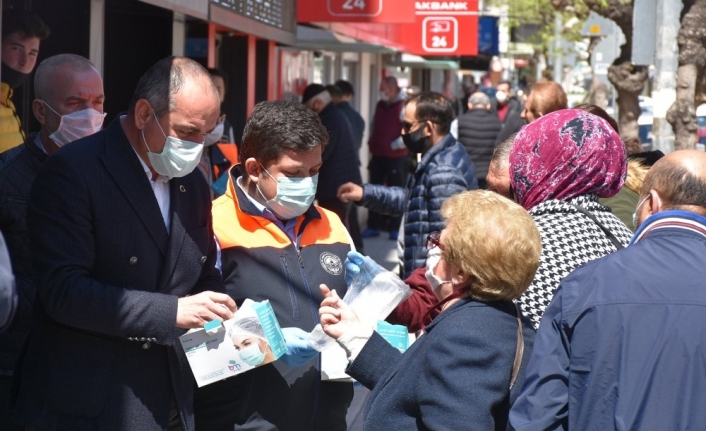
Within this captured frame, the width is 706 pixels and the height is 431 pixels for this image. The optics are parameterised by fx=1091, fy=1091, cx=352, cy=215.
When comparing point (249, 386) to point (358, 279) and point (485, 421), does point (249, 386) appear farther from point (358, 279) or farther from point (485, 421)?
point (485, 421)

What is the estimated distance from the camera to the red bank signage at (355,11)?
32.0 feet

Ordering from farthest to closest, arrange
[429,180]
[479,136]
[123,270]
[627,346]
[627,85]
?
[627,85], [479,136], [429,180], [123,270], [627,346]

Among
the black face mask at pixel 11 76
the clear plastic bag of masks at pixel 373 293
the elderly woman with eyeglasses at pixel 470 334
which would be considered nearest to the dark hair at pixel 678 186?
the elderly woman with eyeglasses at pixel 470 334

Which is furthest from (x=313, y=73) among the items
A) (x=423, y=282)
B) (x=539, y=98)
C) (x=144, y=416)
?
(x=144, y=416)

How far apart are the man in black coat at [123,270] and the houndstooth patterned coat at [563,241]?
85 cm

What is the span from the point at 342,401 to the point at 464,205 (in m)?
0.95

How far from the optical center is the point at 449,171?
5973 millimetres

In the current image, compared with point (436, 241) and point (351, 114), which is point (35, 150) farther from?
point (351, 114)

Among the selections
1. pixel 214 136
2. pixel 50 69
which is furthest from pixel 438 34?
pixel 50 69

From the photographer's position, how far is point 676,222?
267 centimetres

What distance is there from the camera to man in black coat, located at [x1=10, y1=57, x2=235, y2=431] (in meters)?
2.88

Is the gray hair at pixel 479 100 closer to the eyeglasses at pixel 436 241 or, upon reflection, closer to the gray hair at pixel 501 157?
the gray hair at pixel 501 157

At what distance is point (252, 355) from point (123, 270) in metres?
0.43

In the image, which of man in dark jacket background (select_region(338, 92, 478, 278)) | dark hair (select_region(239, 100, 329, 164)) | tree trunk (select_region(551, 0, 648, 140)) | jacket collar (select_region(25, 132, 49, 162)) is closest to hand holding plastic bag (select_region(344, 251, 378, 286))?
dark hair (select_region(239, 100, 329, 164))
